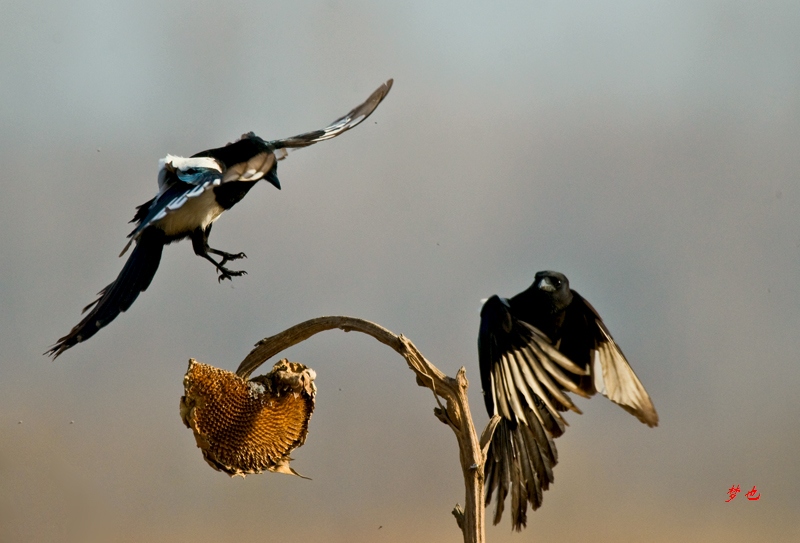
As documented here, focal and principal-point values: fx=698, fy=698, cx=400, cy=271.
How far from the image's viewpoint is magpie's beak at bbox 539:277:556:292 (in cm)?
151

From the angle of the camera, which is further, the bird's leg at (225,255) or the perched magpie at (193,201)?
the bird's leg at (225,255)

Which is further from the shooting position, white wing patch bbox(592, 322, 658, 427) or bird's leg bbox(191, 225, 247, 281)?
bird's leg bbox(191, 225, 247, 281)

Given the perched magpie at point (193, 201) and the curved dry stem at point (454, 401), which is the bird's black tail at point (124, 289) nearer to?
the perched magpie at point (193, 201)

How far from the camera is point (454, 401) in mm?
1259

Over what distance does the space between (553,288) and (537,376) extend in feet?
0.69

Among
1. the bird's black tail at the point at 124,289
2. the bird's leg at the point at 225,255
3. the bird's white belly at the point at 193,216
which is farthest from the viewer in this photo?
the bird's leg at the point at 225,255

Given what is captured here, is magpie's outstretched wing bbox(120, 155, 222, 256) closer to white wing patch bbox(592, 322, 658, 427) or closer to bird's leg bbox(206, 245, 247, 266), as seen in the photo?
bird's leg bbox(206, 245, 247, 266)

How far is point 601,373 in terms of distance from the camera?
60.3 inches

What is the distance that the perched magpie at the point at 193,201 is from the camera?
1394 mm

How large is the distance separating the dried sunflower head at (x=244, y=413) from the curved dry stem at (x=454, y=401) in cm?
11

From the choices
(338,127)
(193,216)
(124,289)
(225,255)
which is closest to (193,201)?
(193,216)

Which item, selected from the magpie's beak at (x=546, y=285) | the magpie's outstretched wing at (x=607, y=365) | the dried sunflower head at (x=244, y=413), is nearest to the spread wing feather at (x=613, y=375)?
the magpie's outstretched wing at (x=607, y=365)

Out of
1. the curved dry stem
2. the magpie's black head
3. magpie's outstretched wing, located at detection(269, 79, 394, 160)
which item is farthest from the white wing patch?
magpie's outstretched wing, located at detection(269, 79, 394, 160)

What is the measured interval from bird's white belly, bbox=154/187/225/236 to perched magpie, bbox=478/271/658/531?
673mm
